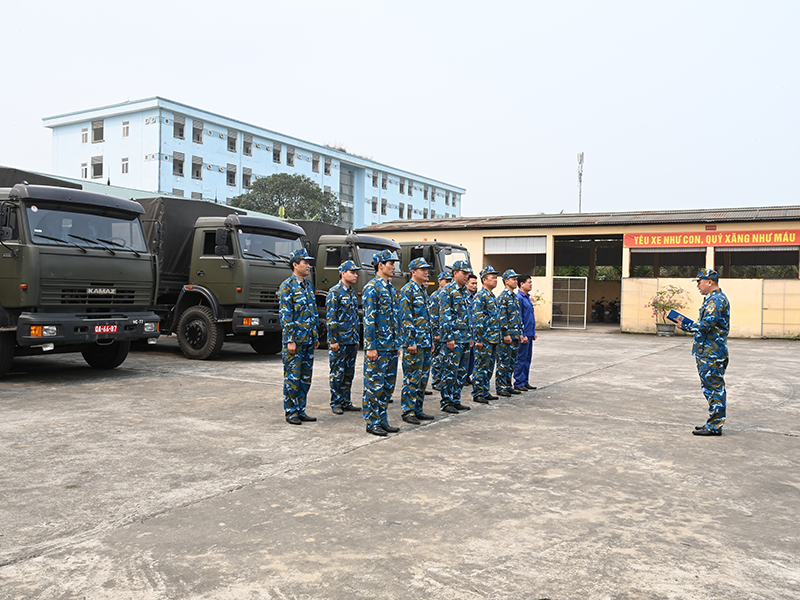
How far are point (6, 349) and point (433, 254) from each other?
941 centimetres

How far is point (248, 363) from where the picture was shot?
444 inches

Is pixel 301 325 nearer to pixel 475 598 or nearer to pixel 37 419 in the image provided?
pixel 37 419

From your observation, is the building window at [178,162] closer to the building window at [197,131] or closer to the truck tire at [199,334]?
the building window at [197,131]

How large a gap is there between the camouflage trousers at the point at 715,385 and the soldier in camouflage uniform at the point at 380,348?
2918mm

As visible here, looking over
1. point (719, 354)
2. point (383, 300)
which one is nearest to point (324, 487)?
point (383, 300)

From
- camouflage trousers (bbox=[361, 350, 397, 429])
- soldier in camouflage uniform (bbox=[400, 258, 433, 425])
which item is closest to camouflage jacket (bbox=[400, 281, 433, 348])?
soldier in camouflage uniform (bbox=[400, 258, 433, 425])

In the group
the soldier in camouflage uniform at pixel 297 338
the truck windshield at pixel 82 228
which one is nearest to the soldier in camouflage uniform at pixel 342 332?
the soldier in camouflage uniform at pixel 297 338

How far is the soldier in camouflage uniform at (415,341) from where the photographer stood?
645 centimetres

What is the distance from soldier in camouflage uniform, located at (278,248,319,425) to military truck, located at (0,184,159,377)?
11.3ft

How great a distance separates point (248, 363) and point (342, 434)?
5.60m

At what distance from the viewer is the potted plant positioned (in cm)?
2133

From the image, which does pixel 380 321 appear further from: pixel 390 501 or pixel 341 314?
pixel 390 501

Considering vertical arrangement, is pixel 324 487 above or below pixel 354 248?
below

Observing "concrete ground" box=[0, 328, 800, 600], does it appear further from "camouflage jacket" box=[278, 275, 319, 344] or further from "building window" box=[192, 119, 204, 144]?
"building window" box=[192, 119, 204, 144]
